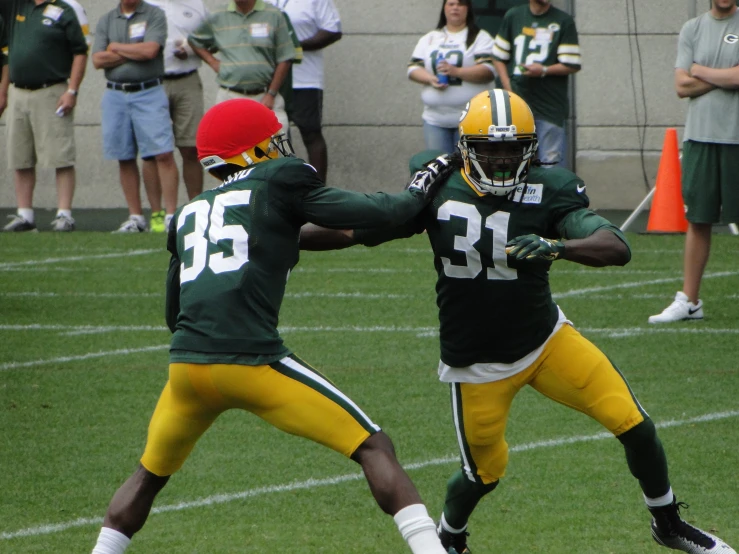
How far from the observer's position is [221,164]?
15.4 ft

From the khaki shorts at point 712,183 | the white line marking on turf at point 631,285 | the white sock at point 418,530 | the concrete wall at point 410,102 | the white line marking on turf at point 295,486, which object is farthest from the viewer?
the concrete wall at point 410,102

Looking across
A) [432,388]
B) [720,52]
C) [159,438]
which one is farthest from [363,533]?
[720,52]

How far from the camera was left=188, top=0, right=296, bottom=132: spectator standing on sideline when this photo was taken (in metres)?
12.8

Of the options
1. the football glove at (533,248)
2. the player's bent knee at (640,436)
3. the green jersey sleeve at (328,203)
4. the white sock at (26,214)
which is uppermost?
the green jersey sleeve at (328,203)

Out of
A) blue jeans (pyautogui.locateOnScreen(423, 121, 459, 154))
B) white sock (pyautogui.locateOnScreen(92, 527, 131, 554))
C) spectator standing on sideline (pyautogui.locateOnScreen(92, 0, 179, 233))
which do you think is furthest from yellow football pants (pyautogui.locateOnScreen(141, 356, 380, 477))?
spectator standing on sideline (pyautogui.locateOnScreen(92, 0, 179, 233))

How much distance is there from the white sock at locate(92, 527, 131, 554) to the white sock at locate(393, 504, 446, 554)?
0.98 meters

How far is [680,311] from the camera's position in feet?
30.1

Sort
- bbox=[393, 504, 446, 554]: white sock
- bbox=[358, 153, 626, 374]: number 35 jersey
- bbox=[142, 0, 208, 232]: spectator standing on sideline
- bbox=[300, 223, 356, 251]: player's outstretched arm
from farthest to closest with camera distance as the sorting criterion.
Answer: bbox=[142, 0, 208, 232]: spectator standing on sideline → bbox=[300, 223, 356, 251]: player's outstretched arm → bbox=[358, 153, 626, 374]: number 35 jersey → bbox=[393, 504, 446, 554]: white sock

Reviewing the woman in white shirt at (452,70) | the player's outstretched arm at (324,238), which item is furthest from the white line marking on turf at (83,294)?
the player's outstretched arm at (324,238)

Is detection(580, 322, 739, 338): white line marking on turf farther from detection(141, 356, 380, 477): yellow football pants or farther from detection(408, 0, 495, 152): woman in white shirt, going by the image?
detection(141, 356, 380, 477): yellow football pants

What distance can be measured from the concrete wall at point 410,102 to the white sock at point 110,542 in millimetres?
11992

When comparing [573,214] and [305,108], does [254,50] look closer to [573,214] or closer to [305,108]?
[305,108]

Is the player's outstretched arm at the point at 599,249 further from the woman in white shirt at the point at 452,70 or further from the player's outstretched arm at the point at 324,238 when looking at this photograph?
the woman in white shirt at the point at 452,70

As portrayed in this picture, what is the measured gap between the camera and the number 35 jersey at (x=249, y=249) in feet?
14.4
